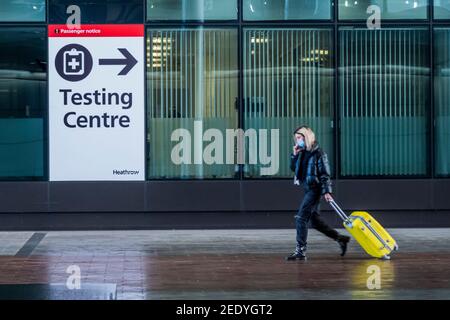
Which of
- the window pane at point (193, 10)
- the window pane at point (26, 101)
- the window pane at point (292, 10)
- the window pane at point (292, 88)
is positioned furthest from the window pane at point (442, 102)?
the window pane at point (26, 101)

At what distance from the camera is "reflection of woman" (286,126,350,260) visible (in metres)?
14.6

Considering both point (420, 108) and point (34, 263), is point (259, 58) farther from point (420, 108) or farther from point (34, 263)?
point (34, 263)

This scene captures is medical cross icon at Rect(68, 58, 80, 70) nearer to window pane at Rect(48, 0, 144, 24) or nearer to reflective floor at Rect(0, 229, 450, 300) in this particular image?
window pane at Rect(48, 0, 144, 24)

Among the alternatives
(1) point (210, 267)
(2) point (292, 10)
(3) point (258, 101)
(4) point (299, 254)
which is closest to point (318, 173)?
(4) point (299, 254)

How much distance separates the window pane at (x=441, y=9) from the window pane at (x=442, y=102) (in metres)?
0.33

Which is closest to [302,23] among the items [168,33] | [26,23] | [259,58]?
[259,58]

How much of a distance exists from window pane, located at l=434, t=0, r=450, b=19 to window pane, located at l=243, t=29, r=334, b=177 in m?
1.96

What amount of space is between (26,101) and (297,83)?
4830mm

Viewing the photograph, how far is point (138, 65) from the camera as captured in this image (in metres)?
18.5

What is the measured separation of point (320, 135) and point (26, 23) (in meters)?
5.57

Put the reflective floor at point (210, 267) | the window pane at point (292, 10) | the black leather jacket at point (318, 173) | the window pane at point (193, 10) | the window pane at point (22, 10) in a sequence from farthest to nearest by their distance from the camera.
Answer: the window pane at point (292, 10) → the window pane at point (193, 10) → the window pane at point (22, 10) → the black leather jacket at point (318, 173) → the reflective floor at point (210, 267)

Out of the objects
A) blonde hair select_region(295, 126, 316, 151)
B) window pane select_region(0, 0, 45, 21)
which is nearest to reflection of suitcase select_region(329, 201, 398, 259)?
blonde hair select_region(295, 126, 316, 151)

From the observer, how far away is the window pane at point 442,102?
62.2ft

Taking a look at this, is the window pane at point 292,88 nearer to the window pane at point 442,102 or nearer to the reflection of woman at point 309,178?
the window pane at point 442,102
